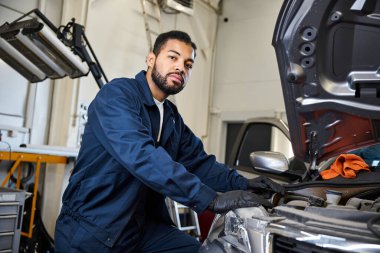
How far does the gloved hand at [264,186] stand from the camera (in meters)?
1.84

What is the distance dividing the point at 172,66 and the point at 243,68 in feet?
16.4

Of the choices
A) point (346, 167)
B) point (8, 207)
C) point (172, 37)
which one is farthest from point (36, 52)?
point (346, 167)

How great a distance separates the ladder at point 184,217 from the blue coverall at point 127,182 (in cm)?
222

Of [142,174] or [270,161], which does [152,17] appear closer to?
[270,161]

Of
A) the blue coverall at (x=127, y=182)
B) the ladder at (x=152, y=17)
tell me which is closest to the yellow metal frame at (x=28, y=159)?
the blue coverall at (x=127, y=182)

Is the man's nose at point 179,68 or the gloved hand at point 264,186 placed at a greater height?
the man's nose at point 179,68

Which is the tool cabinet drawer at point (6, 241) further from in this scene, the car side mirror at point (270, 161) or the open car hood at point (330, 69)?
the open car hood at point (330, 69)

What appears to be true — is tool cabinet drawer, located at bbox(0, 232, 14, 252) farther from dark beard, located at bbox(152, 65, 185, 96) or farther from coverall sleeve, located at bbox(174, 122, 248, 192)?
dark beard, located at bbox(152, 65, 185, 96)

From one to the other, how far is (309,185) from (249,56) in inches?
203

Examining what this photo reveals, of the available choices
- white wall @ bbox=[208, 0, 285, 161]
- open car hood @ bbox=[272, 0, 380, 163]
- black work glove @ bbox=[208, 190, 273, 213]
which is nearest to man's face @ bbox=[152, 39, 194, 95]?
open car hood @ bbox=[272, 0, 380, 163]

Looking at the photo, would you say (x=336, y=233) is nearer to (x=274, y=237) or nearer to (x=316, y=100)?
(x=274, y=237)

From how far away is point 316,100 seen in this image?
5.60ft

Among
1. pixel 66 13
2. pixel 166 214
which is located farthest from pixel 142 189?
pixel 66 13

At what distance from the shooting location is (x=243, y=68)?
6820 mm
